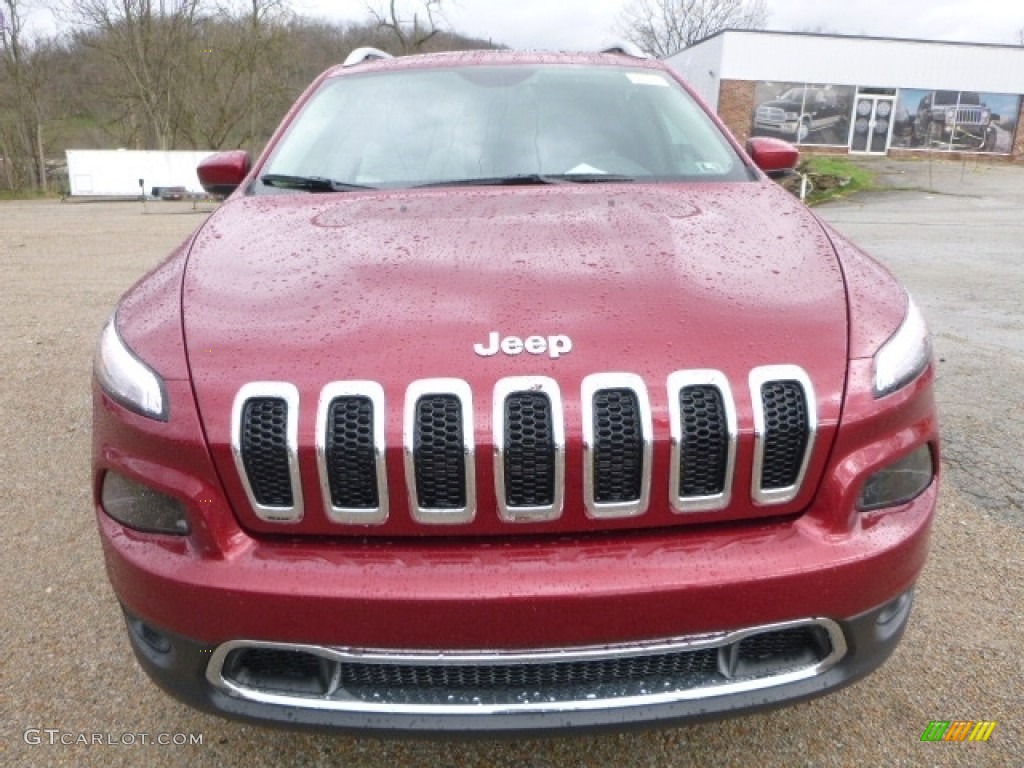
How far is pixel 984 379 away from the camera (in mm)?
4449

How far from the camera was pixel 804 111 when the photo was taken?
3175 centimetres

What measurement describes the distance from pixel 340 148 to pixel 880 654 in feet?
7.43

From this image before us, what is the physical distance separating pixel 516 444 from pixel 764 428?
0.47 meters

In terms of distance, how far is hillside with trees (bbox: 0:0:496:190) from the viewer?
129 ft

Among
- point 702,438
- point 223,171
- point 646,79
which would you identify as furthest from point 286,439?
point 646,79

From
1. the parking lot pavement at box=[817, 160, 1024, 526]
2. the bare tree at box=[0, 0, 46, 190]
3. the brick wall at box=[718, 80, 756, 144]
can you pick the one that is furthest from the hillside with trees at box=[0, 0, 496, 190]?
the parking lot pavement at box=[817, 160, 1024, 526]

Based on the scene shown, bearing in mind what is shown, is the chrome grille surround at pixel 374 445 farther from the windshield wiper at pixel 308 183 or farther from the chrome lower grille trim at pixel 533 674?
the windshield wiper at pixel 308 183

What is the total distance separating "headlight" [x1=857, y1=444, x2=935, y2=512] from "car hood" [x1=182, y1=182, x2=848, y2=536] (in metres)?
0.19

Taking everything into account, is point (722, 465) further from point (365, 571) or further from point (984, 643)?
point (984, 643)

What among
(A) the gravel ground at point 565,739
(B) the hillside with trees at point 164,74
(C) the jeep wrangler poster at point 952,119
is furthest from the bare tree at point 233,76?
(A) the gravel ground at point 565,739

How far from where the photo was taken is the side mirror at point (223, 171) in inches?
123

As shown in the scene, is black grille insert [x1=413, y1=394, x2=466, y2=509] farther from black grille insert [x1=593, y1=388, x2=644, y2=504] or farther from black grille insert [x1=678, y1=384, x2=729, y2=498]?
black grille insert [x1=678, y1=384, x2=729, y2=498]

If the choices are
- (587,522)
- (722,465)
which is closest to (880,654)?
(722,465)

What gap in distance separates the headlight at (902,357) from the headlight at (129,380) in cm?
143
